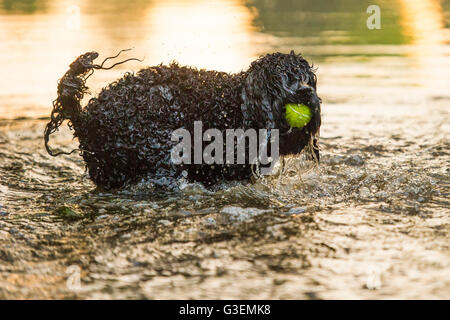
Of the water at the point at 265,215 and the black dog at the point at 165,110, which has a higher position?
the black dog at the point at 165,110

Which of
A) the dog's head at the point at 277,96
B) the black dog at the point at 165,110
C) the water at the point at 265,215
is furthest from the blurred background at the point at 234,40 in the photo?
the dog's head at the point at 277,96

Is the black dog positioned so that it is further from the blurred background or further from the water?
the blurred background

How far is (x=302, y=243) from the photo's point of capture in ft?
17.8

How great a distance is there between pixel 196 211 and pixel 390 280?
205 cm

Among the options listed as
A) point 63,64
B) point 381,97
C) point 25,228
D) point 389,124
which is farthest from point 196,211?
point 63,64

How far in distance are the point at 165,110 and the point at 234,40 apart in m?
9.23

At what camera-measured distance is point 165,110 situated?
6.28 m

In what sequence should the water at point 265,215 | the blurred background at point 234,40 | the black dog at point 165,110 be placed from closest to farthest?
the water at point 265,215, the black dog at point 165,110, the blurred background at point 234,40

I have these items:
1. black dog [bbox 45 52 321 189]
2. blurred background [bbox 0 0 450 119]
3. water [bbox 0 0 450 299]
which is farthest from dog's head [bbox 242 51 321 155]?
blurred background [bbox 0 0 450 119]

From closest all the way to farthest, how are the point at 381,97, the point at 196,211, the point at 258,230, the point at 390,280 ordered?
the point at 390,280, the point at 258,230, the point at 196,211, the point at 381,97

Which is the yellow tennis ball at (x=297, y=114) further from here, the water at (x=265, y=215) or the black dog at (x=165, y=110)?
the water at (x=265, y=215)

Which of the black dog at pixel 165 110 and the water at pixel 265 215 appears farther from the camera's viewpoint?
the black dog at pixel 165 110

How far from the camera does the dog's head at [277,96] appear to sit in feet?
20.6
